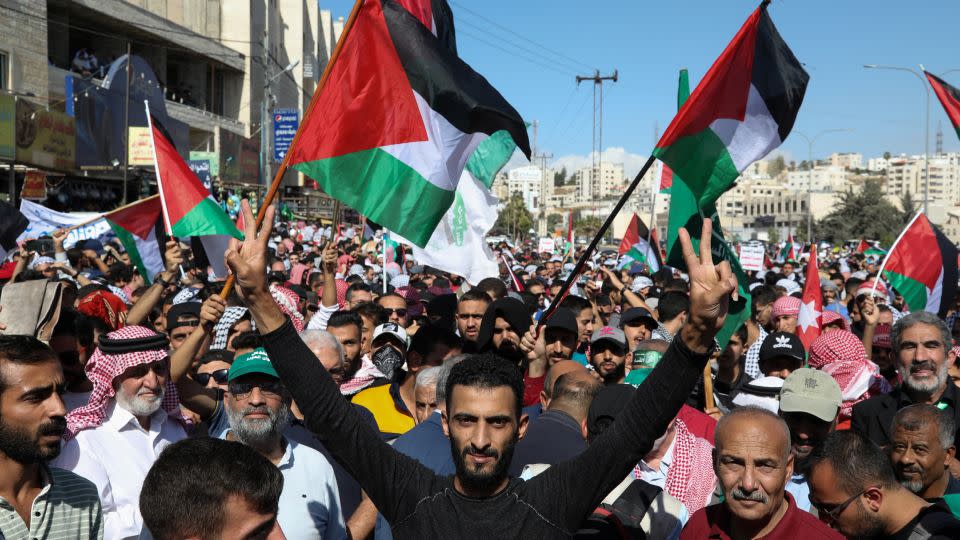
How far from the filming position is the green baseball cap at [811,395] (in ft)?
15.1

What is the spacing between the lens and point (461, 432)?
9.91 ft

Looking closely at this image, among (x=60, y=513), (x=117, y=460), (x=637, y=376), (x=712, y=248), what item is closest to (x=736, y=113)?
(x=712, y=248)

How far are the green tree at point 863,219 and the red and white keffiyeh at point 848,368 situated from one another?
78.1 meters

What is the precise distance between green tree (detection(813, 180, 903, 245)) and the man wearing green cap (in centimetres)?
8050

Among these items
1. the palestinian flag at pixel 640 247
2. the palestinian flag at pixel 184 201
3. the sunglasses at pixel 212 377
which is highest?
the palestinian flag at pixel 184 201

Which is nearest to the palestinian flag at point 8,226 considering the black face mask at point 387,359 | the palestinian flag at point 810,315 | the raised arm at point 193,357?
the black face mask at point 387,359

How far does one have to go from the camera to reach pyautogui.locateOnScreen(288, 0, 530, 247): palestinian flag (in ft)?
17.3

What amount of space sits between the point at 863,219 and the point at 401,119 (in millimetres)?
84183

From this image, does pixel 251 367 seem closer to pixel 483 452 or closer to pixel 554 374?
pixel 483 452

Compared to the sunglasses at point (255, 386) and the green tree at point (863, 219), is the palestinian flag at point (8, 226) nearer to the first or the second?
the sunglasses at point (255, 386)

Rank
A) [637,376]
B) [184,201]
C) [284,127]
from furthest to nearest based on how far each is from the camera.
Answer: [284,127] < [184,201] < [637,376]

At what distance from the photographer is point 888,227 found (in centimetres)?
8169

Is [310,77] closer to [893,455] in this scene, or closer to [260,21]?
[260,21]

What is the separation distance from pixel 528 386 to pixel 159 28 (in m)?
38.5
